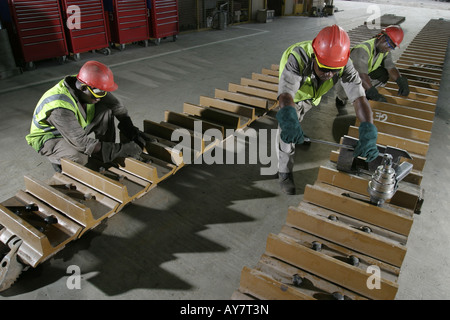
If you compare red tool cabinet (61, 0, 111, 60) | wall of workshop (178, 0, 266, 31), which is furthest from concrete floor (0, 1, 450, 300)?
wall of workshop (178, 0, 266, 31)

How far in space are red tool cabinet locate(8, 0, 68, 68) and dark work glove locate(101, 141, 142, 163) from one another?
513cm

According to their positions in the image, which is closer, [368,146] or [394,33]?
[368,146]

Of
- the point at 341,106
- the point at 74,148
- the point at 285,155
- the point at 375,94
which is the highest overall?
the point at 375,94

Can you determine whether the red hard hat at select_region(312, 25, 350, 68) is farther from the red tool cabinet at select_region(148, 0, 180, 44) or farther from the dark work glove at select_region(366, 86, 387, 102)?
the red tool cabinet at select_region(148, 0, 180, 44)

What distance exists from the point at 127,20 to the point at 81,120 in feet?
20.7

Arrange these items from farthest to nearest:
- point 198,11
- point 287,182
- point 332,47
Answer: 1. point 198,11
2. point 287,182
3. point 332,47

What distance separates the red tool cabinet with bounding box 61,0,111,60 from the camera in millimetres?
7117

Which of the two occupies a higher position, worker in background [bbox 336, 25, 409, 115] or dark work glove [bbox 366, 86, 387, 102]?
worker in background [bbox 336, 25, 409, 115]

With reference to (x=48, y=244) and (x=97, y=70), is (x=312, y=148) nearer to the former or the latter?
(x=97, y=70)

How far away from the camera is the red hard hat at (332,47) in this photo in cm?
249

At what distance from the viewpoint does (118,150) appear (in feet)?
9.94

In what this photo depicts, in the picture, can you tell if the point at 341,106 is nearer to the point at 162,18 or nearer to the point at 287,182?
the point at 287,182

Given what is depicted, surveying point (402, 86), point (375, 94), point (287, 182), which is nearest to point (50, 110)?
point (287, 182)
